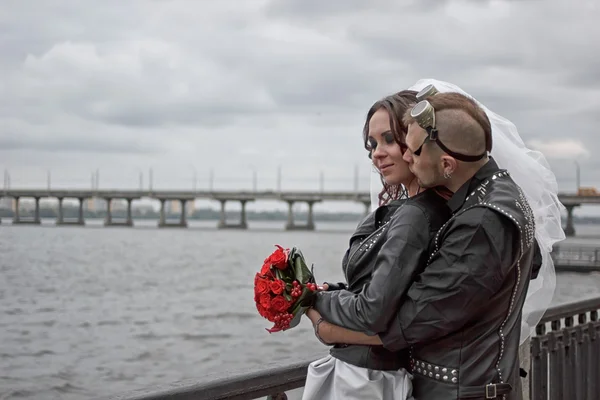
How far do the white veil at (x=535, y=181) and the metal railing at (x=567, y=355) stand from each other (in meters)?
1.36

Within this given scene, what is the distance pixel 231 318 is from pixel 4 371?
1066cm

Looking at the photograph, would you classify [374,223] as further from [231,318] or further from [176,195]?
[176,195]

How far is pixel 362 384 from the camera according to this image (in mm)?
2299

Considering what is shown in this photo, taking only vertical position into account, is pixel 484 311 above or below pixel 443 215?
below

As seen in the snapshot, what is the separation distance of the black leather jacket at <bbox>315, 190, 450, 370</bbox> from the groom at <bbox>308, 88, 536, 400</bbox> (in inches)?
1.2

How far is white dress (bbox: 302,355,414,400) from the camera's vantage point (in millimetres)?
2295

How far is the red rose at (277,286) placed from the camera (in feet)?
7.47

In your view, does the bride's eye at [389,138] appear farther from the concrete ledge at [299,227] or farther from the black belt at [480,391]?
the concrete ledge at [299,227]

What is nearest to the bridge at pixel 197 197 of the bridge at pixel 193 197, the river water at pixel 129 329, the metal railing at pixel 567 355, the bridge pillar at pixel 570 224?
the bridge at pixel 193 197

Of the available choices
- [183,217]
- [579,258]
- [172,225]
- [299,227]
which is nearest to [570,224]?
[299,227]

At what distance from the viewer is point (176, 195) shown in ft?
408

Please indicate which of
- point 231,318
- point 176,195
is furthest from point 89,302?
point 176,195

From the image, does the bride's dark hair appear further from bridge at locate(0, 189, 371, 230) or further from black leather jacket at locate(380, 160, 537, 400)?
bridge at locate(0, 189, 371, 230)

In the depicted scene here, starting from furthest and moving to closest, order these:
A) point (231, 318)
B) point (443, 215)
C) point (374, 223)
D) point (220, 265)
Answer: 1. point (220, 265)
2. point (231, 318)
3. point (374, 223)
4. point (443, 215)
